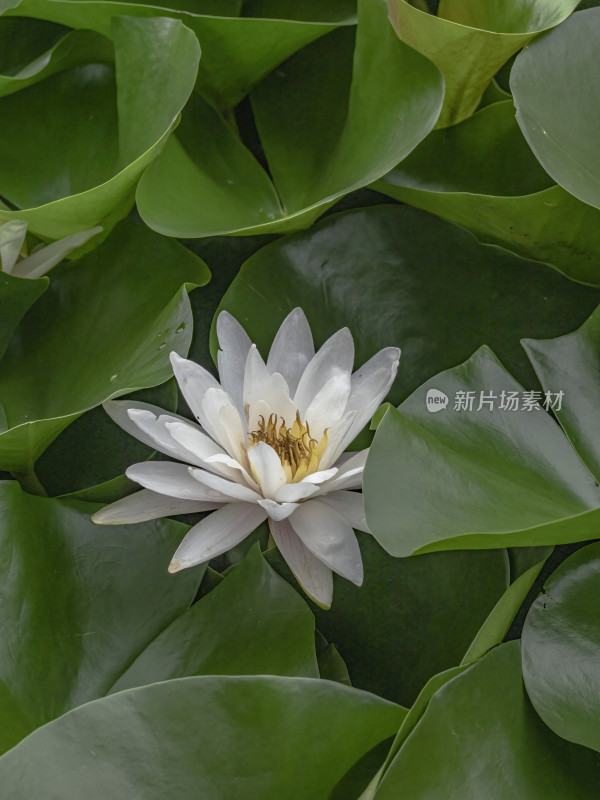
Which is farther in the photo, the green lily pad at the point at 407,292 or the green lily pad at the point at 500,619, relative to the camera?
the green lily pad at the point at 407,292

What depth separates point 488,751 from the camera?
60 centimetres

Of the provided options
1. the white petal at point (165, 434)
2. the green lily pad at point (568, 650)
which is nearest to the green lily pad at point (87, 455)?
the white petal at point (165, 434)

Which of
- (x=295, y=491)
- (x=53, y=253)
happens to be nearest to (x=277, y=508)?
(x=295, y=491)

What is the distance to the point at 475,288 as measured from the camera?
822 mm

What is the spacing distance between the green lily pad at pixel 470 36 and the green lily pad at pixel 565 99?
23mm

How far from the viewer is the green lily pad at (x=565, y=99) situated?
2.45 ft

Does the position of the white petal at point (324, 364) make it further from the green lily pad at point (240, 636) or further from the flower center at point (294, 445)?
the green lily pad at point (240, 636)

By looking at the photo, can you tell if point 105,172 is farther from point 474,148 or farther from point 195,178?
point 474,148

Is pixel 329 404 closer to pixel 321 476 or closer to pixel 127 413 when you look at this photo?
pixel 321 476

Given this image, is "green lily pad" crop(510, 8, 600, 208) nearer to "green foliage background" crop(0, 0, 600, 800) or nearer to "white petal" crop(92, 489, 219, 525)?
"green foliage background" crop(0, 0, 600, 800)

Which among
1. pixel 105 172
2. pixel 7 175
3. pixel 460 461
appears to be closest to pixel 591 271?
pixel 460 461

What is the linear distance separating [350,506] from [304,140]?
483 mm

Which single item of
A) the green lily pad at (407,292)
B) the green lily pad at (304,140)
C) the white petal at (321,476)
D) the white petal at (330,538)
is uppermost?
the green lily pad at (304,140)

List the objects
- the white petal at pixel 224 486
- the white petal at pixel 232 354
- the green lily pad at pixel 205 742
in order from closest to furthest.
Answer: the green lily pad at pixel 205 742, the white petal at pixel 224 486, the white petal at pixel 232 354
